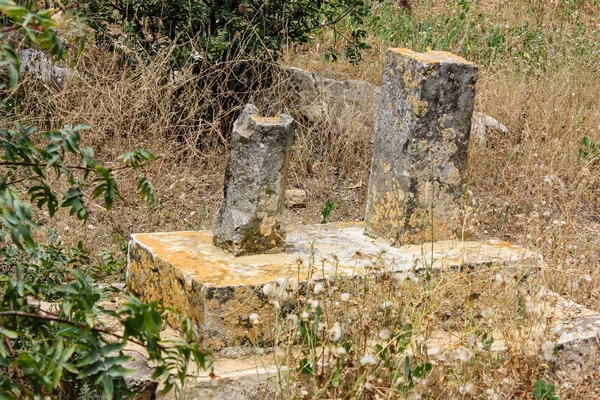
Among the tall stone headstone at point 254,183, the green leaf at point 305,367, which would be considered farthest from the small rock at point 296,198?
the green leaf at point 305,367

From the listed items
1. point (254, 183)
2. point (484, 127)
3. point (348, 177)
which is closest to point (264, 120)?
point (254, 183)

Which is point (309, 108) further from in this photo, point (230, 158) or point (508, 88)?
point (230, 158)

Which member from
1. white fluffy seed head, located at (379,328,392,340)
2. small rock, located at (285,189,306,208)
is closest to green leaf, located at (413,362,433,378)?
white fluffy seed head, located at (379,328,392,340)

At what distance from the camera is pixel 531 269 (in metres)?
4.52

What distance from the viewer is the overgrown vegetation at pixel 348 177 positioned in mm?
3732

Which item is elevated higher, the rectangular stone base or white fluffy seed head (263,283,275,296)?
white fluffy seed head (263,283,275,296)

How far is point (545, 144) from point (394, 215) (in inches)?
119

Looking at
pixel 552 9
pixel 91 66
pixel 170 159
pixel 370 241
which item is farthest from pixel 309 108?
pixel 552 9

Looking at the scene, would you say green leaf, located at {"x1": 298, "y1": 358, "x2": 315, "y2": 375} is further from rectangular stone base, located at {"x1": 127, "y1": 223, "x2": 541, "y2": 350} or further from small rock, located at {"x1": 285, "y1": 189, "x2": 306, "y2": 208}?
small rock, located at {"x1": 285, "y1": 189, "x2": 306, "y2": 208}

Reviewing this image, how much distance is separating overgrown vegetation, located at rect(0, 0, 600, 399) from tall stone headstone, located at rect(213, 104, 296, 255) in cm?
44

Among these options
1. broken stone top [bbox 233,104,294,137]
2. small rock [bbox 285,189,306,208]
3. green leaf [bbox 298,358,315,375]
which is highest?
broken stone top [bbox 233,104,294,137]

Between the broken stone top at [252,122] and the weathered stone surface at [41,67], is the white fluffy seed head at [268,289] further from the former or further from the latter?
the weathered stone surface at [41,67]

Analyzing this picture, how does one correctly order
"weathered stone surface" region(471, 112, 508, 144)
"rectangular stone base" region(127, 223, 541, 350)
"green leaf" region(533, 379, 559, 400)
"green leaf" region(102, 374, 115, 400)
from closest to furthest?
"green leaf" region(102, 374, 115, 400) → "green leaf" region(533, 379, 559, 400) → "rectangular stone base" region(127, 223, 541, 350) → "weathered stone surface" region(471, 112, 508, 144)

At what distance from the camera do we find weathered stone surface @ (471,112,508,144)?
7.22 meters
